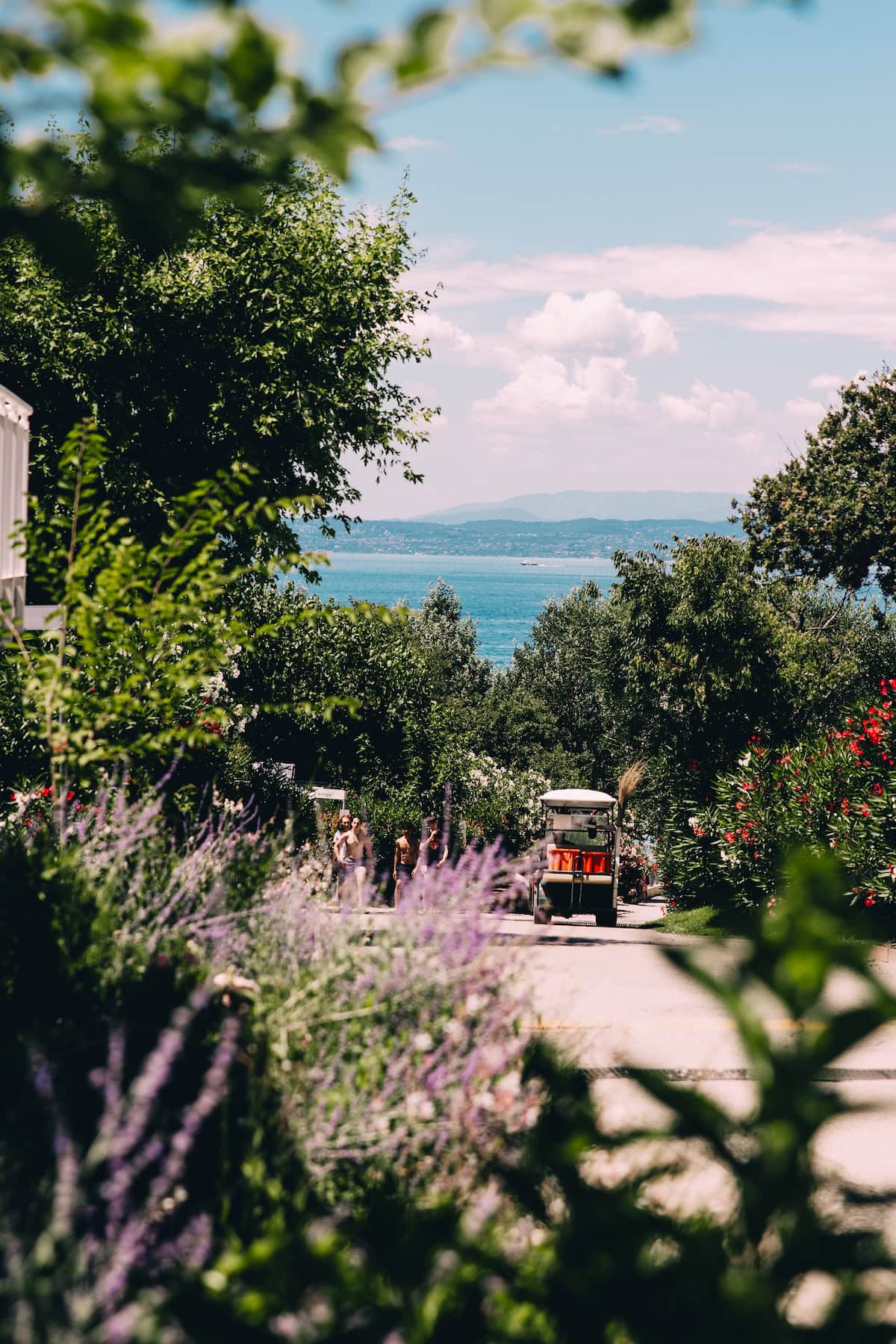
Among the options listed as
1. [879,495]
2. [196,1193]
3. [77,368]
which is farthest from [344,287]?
[196,1193]

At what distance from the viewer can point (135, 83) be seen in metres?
1.98

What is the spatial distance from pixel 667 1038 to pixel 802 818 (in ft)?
22.1

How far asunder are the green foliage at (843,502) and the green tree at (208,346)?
11.7 metres

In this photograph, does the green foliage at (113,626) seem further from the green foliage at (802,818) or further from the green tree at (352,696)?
the green tree at (352,696)

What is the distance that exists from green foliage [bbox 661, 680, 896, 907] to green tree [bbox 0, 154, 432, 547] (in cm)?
743

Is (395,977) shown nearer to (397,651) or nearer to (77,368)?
(77,368)

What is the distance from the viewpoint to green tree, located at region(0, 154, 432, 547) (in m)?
16.5

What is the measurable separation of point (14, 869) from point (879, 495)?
75.4 feet

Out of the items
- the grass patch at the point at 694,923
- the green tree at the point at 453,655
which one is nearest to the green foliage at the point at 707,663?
the grass patch at the point at 694,923

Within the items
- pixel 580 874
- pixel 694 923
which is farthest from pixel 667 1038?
pixel 580 874

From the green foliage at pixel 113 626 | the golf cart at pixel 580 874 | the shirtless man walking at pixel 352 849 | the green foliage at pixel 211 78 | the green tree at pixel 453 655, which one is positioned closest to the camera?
the green foliage at pixel 211 78

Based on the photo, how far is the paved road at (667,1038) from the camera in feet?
18.6

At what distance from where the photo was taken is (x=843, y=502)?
24891 mm

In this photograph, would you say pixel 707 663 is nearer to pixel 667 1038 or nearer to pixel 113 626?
pixel 667 1038
